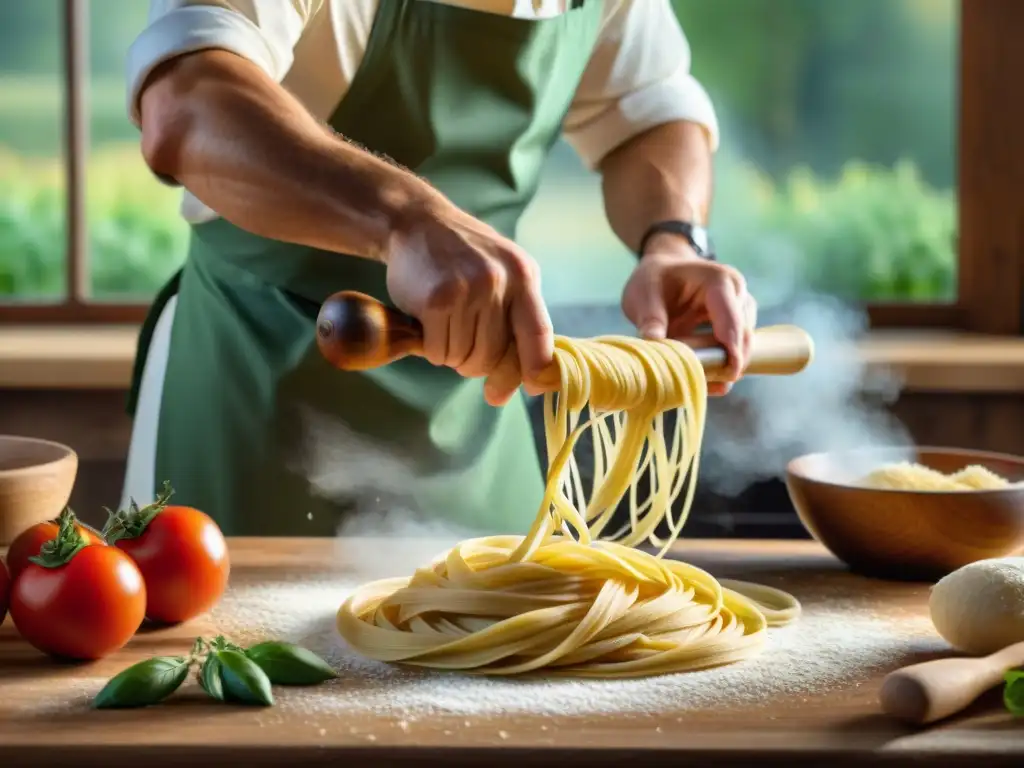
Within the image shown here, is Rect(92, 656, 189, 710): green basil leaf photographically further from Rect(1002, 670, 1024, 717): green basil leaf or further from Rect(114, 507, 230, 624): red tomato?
Rect(1002, 670, 1024, 717): green basil leaf

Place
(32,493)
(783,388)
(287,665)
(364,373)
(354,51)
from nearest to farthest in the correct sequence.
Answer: (287,665)
(32,493)
(354,51)
(364,373)
(783,388)

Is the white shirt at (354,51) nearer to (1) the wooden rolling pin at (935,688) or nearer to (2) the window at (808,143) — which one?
(1) the wooden rolling pin at (935,688)

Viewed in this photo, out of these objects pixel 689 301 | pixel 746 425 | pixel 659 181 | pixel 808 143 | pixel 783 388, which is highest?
pixel 808 143

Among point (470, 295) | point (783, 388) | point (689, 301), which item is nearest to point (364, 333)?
point (470, 295)

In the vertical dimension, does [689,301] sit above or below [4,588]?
above

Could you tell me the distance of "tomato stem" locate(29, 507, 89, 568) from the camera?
4.99 feet

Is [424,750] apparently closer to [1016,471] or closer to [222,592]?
[222,592]

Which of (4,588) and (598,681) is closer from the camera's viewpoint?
(598,681)

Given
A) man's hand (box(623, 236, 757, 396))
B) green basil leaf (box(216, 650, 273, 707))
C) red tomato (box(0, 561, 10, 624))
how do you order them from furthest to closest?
man's hand (box(623, 236, 757, 396)), red tomato (box(0, 561, 10, 624)), green basil leaf (box(216, 650, 273, 707))

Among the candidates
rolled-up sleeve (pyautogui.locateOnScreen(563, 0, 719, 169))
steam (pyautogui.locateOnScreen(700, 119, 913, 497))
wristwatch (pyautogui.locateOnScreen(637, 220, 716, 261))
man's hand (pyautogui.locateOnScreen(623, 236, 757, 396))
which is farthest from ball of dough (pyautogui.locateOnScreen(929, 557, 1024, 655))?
rolled-up sleeve (pyautogui.locateOnScreen(563, 0, 719, 169))

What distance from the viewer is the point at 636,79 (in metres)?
2.52

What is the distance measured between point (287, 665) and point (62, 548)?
297 mm

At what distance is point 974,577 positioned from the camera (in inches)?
61.9

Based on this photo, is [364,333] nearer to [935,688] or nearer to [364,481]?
[935,688]
